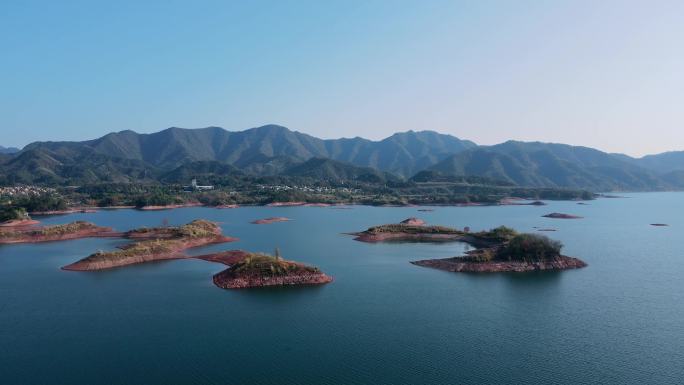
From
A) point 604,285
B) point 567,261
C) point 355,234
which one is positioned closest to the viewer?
point 604,285

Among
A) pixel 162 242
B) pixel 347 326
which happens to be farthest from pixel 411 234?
pixel 347 326

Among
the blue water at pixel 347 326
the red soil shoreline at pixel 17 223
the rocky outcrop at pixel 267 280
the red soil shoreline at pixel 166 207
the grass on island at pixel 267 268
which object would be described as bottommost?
the blue water at pixel 347 326

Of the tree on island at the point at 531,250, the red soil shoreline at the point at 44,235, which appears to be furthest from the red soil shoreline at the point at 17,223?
the tree on island at the point at 531,250

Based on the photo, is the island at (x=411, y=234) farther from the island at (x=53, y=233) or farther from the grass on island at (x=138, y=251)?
the island at (x=53, y=233)

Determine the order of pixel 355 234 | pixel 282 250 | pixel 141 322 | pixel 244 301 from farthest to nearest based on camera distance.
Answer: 1. pixel 355 234
2. pixel 282 250
3. pixel 244 301
4. pixel 141 322

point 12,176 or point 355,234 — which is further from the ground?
point 12,176

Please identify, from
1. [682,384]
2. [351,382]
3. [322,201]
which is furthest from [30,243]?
[322,201]

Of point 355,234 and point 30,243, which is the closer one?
point 30,243

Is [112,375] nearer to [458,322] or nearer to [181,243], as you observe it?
[458,322]
